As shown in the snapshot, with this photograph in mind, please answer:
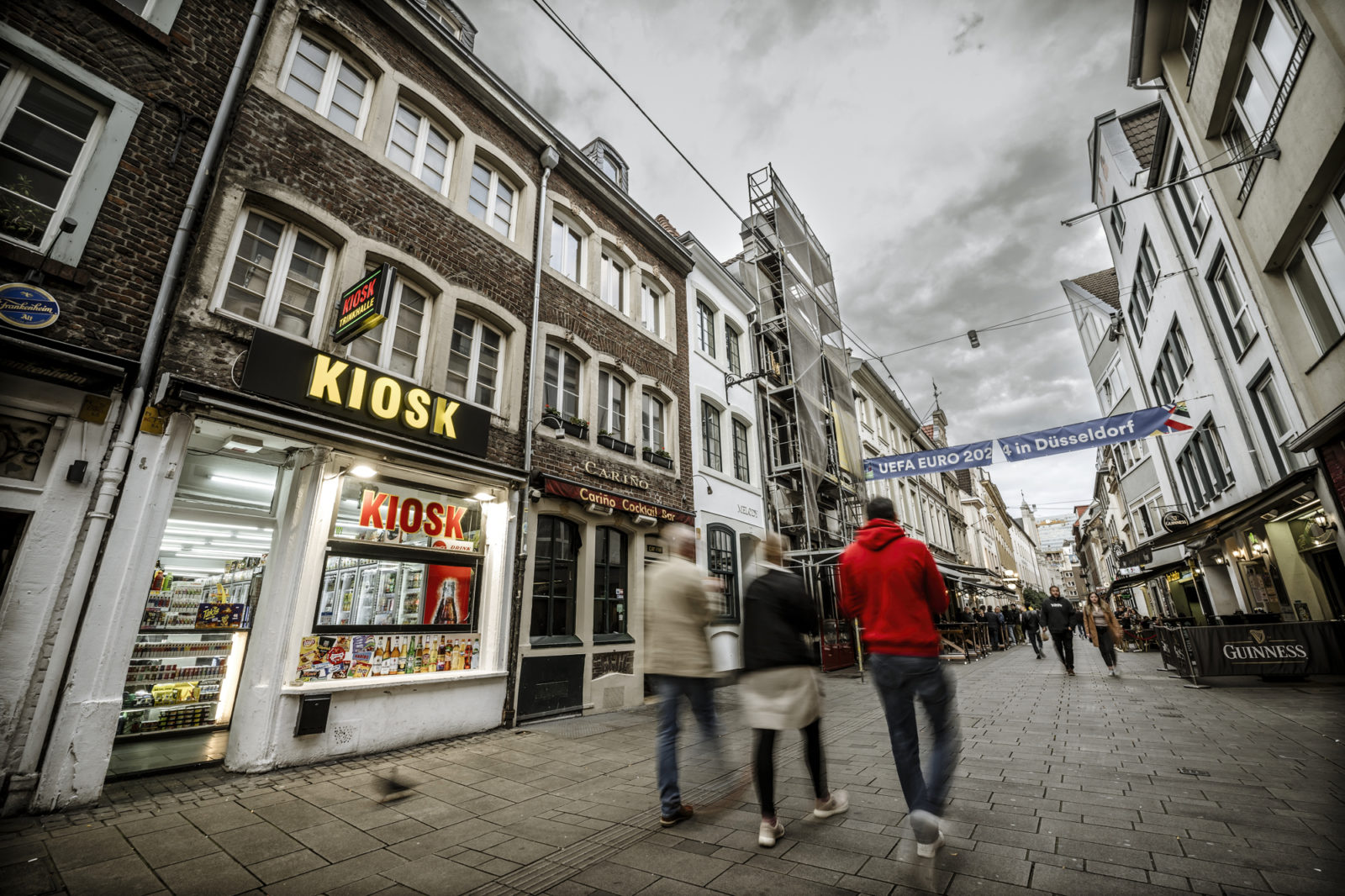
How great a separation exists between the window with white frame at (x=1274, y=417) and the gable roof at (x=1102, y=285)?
50.5 ft

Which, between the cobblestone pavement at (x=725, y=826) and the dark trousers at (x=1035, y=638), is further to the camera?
the dark trousers at (x=1035, y=638)

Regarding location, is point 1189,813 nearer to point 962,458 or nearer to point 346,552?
point 346,552

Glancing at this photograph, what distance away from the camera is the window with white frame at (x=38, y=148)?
4812mm

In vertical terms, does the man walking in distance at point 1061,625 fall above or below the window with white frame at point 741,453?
below

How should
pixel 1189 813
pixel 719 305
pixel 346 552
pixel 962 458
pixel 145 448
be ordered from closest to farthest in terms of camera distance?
pixel 1189 813 → pixel 145 448 → pixel 346 552 → pixel 962 458 → pixel 719 305

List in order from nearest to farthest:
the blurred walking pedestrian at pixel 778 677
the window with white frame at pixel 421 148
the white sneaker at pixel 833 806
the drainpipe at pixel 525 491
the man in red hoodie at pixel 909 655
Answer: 1. the man in red hoodie at pixel 909 655
2. the blurred walking pedestrian at pixel 778 677
3. the white sneaker at pixel 833 806
4. the drainpipe at pixel 525 491
5. the window with white frame at pixel 421 148

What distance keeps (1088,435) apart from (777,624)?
10.0 metres

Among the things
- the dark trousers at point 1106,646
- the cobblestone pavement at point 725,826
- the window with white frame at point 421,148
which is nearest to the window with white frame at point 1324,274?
the cobblestone pavement at point 725,826

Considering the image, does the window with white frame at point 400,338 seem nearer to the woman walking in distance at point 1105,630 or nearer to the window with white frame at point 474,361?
the window with white frame at point 474,361

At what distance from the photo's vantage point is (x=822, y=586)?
1631 centimetres

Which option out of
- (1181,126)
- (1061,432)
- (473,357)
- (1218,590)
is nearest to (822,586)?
(1061,432)

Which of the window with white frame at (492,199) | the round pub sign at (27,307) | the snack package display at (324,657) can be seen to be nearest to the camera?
the round pub sign at (27,307)

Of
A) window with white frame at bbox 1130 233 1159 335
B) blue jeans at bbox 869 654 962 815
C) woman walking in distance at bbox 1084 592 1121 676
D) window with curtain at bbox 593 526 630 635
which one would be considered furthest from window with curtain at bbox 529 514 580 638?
window with white frame at bbox 1130 233 1159 335

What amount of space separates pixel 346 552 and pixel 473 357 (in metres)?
3.37
